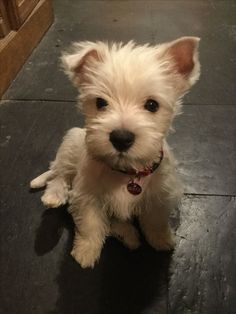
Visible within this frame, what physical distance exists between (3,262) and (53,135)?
2.95ft

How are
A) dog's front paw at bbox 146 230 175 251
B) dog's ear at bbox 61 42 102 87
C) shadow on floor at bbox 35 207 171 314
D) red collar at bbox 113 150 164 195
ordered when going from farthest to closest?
dog's front paw at bbox 146 230 175 251 → shadow on floor at bbox 35 207 171 314 → red collar at bbox 113 150 164 195 → dog's ear at bbox 61 42 102 87

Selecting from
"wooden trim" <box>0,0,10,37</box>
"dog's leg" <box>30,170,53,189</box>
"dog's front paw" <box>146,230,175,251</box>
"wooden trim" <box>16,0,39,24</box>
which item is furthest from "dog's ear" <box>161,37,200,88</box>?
"wooden trim" <box>16,0,39,24</box>

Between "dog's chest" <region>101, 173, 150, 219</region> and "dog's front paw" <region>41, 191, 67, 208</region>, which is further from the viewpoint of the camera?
"dog's front paw" <region>41, 191, 67, 208</region>

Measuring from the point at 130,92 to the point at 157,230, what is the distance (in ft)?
2.37

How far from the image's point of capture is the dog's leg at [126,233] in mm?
1641

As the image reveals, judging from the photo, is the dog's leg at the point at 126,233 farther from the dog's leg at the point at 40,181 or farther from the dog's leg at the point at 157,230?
the dog's leg at the point at 40,181

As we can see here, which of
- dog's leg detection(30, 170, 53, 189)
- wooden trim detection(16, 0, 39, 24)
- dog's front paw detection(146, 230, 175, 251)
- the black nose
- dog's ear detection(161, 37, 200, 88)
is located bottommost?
dog's front paw detection(146, 230, 175, 251)

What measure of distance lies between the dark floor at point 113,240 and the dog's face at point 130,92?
2.05 feet

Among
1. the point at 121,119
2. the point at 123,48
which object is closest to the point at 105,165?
the point at 121,119

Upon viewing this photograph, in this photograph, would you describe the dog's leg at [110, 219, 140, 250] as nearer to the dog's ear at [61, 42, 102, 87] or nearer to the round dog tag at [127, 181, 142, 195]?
the round dog tag at [127, 181, 142, 195]

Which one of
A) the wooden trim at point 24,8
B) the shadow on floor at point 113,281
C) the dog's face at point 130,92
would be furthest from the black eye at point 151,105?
the wooden trim at point 24,8

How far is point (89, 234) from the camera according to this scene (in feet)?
5.09

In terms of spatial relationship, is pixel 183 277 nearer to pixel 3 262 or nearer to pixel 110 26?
pixel 3 262

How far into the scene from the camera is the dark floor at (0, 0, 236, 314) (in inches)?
59.9
